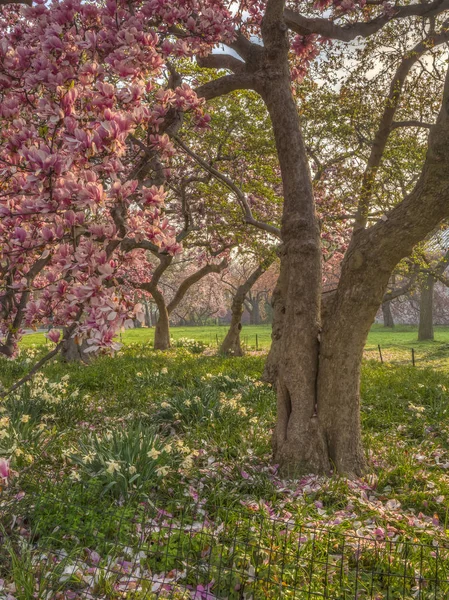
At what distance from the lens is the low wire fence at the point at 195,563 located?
2877 mm

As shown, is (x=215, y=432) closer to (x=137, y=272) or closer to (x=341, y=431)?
(x=341, y=431)

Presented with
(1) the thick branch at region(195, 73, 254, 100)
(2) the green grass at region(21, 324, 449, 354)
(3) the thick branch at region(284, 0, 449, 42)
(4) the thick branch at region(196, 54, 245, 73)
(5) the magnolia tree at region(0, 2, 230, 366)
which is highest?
(3) the thick branch at region(284, 0, 449, 42)

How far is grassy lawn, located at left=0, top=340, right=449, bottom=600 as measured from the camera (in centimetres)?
300

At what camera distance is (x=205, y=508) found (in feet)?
13.3

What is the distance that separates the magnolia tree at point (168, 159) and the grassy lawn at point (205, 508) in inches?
27.7

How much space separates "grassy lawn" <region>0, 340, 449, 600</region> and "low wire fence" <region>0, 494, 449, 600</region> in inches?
0.5

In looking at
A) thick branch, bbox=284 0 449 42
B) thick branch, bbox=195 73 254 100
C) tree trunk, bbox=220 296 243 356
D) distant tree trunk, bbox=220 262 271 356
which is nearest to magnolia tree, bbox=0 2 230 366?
thick branch, bbox=195 73 254 100

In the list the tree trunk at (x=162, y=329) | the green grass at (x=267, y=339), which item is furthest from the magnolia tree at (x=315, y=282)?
the green grass at (x=267, y=339)

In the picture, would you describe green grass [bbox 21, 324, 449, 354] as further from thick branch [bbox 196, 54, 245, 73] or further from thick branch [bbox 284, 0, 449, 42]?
thick branch [bbox 284, 0, 449, 42]

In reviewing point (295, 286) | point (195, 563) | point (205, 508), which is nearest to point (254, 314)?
point (295, 286)

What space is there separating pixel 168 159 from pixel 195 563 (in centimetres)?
305

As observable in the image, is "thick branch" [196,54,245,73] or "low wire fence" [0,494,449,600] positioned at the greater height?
"thick branch" [196,54,245,73]

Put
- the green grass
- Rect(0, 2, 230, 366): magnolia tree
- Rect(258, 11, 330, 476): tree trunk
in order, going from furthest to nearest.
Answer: the green grass → Rect(258, 11, 330, 476): tree trunk → Rect(0, 2, 230, 366): magnolia tree

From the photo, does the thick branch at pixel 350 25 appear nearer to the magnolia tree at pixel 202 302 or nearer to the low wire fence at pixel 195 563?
the low wire fence at pixel 195 563
